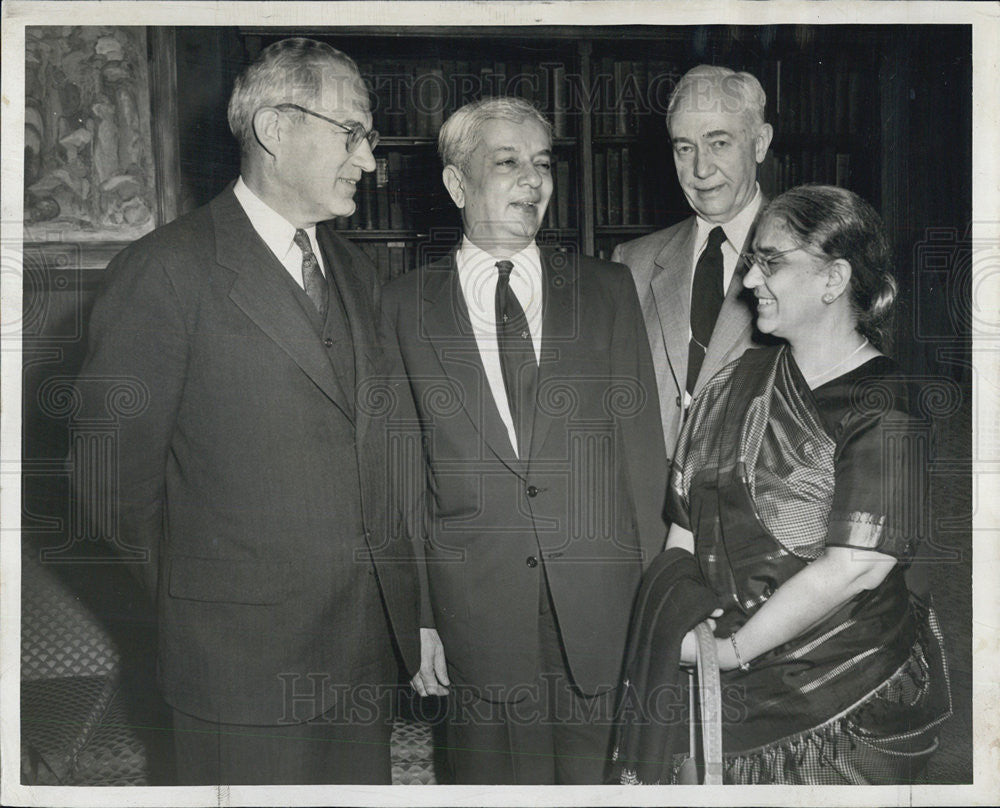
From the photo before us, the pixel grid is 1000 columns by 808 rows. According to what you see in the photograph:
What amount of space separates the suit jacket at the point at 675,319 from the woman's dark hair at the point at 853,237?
13cm

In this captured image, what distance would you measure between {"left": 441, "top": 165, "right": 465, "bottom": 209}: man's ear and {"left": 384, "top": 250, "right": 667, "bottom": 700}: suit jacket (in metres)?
0.15

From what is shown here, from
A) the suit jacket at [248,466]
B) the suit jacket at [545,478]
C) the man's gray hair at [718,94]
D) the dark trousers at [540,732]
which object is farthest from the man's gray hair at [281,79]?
the dark trousers at [540,732]

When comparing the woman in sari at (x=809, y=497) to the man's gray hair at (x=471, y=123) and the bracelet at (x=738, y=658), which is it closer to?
the bracelet at (x=738, y=658)

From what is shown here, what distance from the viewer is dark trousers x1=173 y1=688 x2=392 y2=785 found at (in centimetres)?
243

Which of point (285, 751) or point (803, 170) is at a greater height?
point (803, 170)

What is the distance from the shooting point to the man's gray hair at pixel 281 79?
7.75 ft

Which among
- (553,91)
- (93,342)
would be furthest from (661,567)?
(93,342)

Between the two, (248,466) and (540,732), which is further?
(540,732)

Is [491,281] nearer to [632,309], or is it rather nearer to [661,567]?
[632,309]

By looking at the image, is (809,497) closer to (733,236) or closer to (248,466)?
(733,236)


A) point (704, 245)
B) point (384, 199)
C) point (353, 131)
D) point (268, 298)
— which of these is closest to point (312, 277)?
point (268, 298)

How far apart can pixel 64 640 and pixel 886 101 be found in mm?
2607

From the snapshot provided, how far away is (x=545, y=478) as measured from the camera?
2.39 m

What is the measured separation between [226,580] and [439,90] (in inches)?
Result: 53.2
